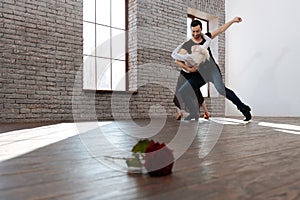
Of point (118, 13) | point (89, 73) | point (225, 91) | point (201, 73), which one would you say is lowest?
point (225, 91)

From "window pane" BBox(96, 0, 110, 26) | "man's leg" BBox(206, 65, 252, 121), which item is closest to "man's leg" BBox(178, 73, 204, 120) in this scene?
"man's leg" BBox(206, 65, 252, 121)

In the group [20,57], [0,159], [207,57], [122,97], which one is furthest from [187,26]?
[0,159]

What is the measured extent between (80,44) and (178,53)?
5.08ft

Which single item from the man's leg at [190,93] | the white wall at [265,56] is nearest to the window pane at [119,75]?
the man's leg at [190,93]

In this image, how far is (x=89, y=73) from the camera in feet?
16.8

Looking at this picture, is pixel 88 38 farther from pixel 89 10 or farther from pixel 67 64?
pixel 67 64

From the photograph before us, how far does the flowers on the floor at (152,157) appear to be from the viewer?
2.74 feet

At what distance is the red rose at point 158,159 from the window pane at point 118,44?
186 inches

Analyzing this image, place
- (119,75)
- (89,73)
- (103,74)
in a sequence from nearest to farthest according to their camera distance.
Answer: (89,73)
(103,74)
(119,75)

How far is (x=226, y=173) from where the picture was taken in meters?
0.92

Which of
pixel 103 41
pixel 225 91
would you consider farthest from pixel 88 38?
pixel 225 91

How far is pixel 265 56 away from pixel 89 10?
4.26 metres

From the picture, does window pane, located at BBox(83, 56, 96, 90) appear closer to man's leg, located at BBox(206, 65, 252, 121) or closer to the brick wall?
the brick wall

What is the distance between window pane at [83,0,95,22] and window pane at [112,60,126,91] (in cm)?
84
